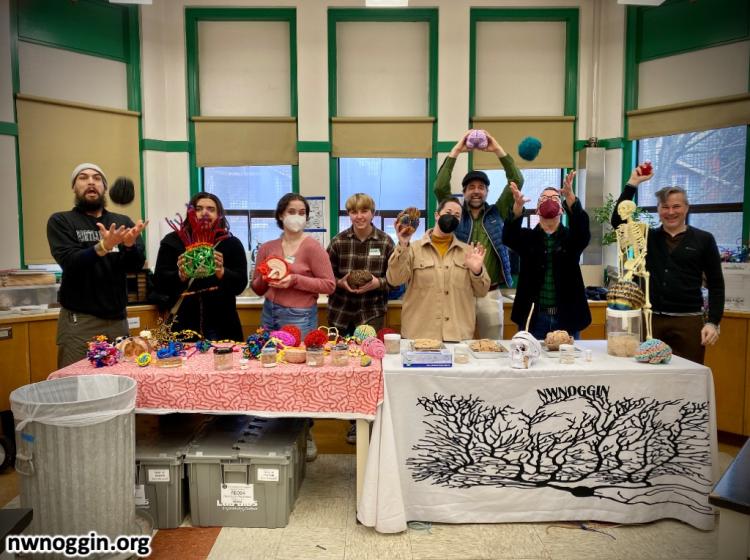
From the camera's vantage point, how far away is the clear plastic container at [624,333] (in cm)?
258

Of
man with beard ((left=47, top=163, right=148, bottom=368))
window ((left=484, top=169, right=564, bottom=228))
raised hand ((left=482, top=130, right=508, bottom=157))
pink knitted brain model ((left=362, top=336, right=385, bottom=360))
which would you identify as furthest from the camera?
window ((left=484, top=169, right=564, bottom=228))

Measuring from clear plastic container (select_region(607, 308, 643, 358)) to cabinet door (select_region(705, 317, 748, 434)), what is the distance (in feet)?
4.67

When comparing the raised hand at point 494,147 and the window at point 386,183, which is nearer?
the raised hand at point 494,147

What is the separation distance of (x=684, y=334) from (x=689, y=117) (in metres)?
2.22

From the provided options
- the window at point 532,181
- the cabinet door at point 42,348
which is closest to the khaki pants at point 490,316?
the window at point 532,181

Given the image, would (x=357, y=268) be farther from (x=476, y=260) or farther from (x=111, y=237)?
(x=111, y=237)

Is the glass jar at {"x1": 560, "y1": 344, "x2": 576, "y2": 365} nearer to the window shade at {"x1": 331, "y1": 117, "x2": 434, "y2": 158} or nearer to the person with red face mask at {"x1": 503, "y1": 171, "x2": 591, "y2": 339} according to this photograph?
the person with red face mask at {"x1": 503, "y1": 171, "x2": 591, "y2": 339}

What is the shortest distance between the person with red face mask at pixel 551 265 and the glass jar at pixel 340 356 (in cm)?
108

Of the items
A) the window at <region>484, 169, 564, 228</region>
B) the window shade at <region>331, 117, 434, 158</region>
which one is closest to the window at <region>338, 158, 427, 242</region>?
the window shade at <region>331, 117, 434, 158</region>

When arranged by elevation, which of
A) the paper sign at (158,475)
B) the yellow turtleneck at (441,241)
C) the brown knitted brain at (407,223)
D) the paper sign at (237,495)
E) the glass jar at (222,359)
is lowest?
the paper sign at (237,495)

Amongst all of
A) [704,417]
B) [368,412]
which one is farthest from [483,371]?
[704,417]

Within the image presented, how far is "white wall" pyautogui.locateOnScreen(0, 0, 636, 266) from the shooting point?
15.4 ft

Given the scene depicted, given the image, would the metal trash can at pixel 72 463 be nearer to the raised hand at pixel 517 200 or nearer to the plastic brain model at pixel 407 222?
the plastic brain model at pixel 407 222

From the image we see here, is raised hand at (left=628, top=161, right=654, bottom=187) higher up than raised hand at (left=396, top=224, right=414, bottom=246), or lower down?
higher up
